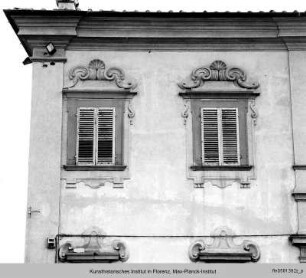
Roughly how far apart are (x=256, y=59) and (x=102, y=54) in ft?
12.4

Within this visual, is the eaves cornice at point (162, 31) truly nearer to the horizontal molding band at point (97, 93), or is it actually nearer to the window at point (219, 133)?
the horizontal molding band at point (97, 93)

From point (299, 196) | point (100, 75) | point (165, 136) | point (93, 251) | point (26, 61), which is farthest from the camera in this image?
point (26, 61)

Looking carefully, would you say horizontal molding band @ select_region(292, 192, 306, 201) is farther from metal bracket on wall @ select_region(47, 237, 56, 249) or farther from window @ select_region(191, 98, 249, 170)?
metal bracket on wall @ select_region(47, 237, 56, 249)

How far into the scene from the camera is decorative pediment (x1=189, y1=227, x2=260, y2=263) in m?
17.2

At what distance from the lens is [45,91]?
18172mm

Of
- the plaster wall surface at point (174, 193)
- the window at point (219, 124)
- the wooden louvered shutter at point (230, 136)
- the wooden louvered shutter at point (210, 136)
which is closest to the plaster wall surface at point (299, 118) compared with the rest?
the plaster wall surface at point (174, 193)

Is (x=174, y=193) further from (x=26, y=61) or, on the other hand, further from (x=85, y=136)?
(x=26, y=61)

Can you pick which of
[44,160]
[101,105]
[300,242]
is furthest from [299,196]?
[44,160]

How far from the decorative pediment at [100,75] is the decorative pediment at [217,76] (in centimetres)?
136

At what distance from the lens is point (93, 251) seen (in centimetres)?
1711

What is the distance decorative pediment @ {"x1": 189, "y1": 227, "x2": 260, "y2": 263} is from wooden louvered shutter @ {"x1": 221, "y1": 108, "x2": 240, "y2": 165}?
1691 mm

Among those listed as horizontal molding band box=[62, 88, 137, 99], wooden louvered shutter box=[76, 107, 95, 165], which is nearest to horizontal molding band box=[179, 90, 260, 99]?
horizontal molding band box=[62, 88, 137, 99]

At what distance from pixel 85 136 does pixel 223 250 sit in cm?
420
